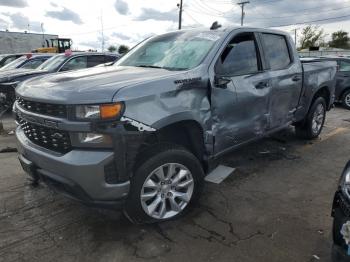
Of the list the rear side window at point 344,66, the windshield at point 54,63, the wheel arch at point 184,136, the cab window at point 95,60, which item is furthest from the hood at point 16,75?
the rear side window at point 344,66

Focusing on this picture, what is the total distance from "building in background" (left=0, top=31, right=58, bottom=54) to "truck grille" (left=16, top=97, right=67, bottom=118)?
48249 millimetres

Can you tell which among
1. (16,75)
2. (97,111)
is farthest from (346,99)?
(97,111)

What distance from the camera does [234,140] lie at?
4223mm

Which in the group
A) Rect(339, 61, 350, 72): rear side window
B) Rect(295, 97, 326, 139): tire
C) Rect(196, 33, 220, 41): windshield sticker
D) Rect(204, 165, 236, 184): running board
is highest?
Rect(196, 33, 220, 41): windshield sticker

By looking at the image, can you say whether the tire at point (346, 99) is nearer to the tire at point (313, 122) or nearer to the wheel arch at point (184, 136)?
the tire at point (313, 122)

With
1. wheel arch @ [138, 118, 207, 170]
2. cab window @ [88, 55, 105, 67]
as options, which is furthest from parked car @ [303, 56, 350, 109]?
wheel arch @ [138, 118, 207, 170]

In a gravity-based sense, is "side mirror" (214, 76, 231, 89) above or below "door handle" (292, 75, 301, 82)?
above

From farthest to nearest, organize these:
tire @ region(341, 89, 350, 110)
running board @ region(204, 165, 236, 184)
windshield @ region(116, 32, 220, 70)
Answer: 1. tire @ region(341, 89, 350, 110)
2. running board @ region(204, 165, 236, 184)
3. windshield @ region(116, 32, 220, 70)

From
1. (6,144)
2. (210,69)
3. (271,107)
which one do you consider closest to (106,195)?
(210,69)

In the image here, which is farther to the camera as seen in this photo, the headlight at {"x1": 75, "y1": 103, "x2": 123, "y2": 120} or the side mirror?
the side mirror

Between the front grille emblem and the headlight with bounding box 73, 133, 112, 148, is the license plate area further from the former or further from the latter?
the headlight with bounding box 73, 133, 112, 148

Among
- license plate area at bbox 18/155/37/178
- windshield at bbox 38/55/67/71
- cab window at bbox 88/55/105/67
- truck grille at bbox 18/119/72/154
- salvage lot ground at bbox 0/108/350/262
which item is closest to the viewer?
truck grille at bbox 18/119/72/154

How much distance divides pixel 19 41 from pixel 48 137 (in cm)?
5592

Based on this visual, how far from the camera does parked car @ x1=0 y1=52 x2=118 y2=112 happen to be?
8.94 meters
